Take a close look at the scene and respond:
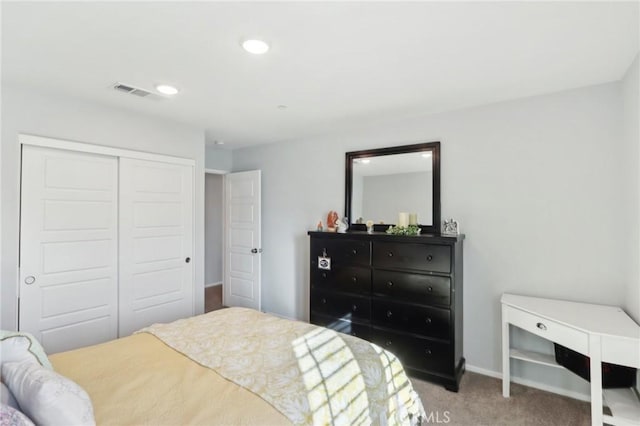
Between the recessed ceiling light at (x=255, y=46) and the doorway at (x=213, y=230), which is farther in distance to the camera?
the doorway at (x=213, y=230)

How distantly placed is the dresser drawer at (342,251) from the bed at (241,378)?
1112mm

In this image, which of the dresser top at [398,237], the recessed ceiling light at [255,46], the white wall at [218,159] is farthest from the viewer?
the white wall at [218,159]

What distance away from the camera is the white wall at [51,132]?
2479 millimetres

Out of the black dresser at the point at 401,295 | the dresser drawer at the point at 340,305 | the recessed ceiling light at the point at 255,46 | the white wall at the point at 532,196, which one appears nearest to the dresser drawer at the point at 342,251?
the black dresser at the point at 401,295

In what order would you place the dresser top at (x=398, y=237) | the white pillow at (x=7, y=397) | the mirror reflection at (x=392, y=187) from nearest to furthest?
1. the white pillow at (x=7, y=397)
2. the dresser top at (x=398, y=237)
3. the mirror reflection at (x=392, y=187)

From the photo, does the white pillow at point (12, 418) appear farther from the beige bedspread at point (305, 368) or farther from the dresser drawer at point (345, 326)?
the dresser drawer at point (345, 326)

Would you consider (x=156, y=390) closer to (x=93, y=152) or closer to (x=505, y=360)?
(x=93, y=152)

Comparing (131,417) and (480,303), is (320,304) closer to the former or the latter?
(480,303)

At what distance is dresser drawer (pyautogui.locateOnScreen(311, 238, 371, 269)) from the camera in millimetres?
3131

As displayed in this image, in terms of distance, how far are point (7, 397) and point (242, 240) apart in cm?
354

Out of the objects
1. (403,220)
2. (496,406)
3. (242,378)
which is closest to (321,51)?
(403,220)

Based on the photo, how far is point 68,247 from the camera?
2811 mm

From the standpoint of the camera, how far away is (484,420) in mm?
2266

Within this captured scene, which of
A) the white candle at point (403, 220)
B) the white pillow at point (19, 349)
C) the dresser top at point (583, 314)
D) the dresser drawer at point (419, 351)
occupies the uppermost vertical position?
the white candle at point (403, 220)
